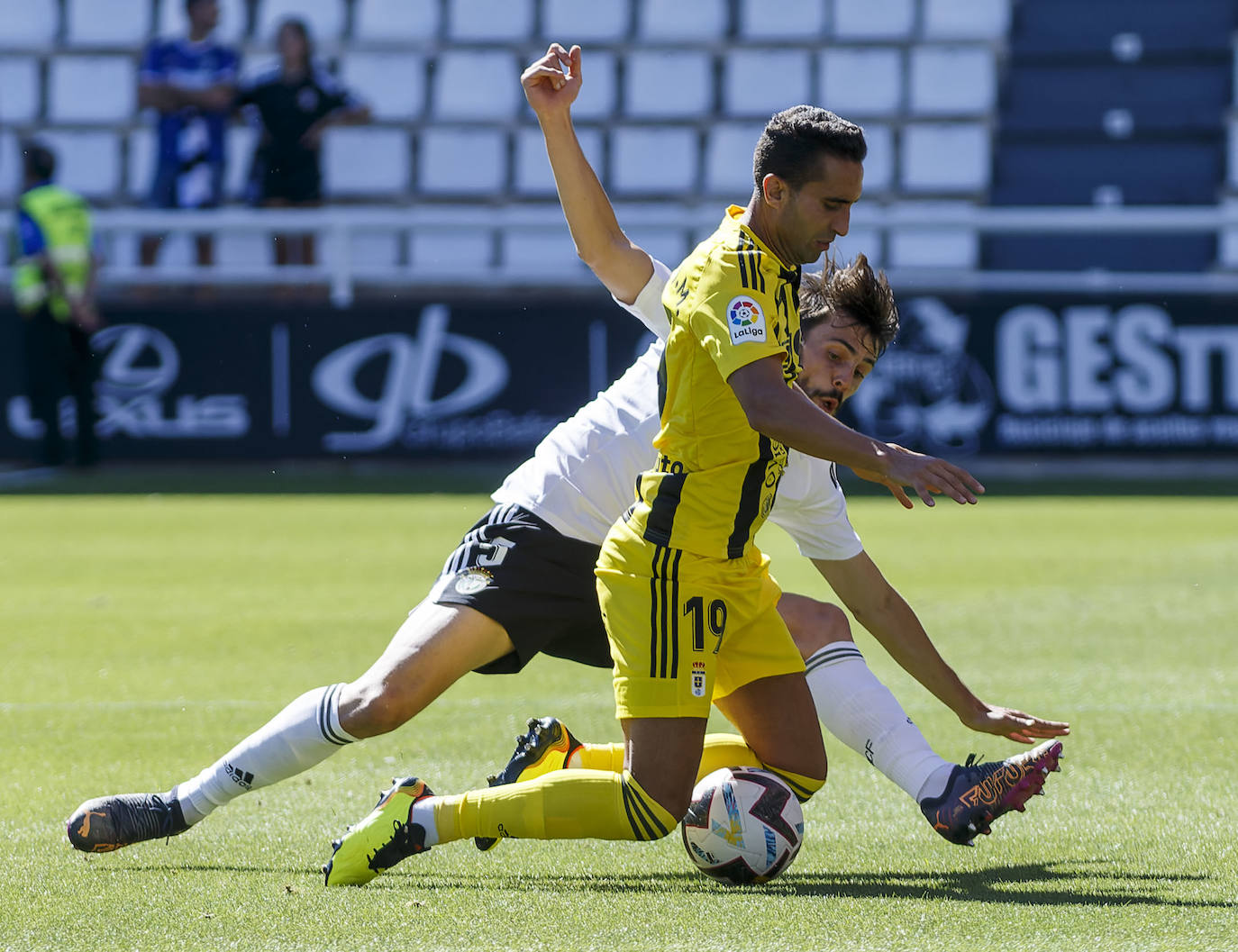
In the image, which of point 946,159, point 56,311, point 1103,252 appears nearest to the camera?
→ point 56,311

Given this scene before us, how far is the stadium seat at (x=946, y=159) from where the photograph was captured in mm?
18109

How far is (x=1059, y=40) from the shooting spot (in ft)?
61.7

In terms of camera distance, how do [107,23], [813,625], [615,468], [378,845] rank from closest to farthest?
[378,845], [615,468], [813,625], [107,23]

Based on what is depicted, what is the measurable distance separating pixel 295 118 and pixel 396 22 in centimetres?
402

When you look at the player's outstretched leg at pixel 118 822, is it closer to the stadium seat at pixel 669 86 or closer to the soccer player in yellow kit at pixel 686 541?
the soccer player in yellow kit at pixel 686 541

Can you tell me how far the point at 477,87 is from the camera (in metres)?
18.8

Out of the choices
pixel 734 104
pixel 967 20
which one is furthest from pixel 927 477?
pixel 967 20

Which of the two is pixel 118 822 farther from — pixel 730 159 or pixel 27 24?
pixel 27 24

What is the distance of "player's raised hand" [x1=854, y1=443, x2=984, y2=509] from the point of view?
11.0 ft

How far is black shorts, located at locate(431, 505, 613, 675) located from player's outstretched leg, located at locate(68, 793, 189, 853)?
0.80m

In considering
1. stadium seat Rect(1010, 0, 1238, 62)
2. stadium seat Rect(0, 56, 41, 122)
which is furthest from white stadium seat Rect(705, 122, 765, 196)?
stadium seat Rect(0, 56, 41, 122)

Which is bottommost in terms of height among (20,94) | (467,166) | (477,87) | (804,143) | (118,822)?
(118,822)

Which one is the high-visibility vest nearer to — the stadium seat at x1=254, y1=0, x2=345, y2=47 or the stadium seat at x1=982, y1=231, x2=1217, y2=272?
the stadium seat at x1=254, y1=0, x2=345, y2=47

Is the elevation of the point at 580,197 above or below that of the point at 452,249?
above
